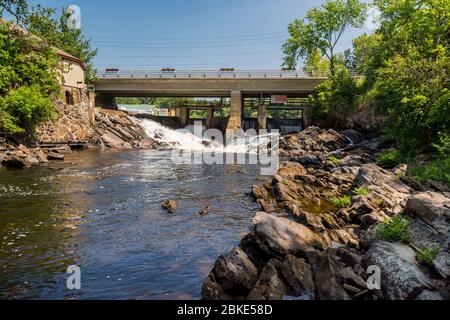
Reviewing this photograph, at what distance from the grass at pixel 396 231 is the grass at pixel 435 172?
7.15 metres

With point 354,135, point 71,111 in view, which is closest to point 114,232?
point 354,135

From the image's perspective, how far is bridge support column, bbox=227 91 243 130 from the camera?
5338 cm

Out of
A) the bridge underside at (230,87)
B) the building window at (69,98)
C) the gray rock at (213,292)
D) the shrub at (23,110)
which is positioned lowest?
the gray rock at (213,292)

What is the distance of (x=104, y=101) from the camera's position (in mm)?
61344

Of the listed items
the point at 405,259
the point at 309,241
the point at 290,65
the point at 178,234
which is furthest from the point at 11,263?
the point at 290,65

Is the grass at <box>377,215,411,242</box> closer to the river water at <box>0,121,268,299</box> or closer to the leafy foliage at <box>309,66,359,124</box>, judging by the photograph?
the river water at <box>0,121,268,299</box>

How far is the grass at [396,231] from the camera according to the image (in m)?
9.88

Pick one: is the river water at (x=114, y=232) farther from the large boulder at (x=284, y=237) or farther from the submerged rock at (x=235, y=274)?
the large boulder at (x=284, y=237)

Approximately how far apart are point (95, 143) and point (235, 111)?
21.0 metres

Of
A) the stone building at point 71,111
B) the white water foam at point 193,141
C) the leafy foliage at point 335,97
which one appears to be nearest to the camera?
the stone building at point 71,111

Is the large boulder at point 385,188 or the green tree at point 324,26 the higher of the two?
the green tree at point 324,26

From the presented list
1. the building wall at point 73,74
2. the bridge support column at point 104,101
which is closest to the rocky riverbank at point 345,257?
the building wall at point 73,74

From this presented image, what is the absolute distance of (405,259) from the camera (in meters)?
8.52

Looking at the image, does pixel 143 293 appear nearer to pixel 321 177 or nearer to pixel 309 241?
pixel 309 241
